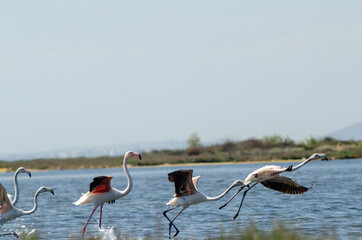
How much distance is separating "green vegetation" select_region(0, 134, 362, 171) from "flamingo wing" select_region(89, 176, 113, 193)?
50.6m

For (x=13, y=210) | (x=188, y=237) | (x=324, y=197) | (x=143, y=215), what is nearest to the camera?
(x=13, y=210)

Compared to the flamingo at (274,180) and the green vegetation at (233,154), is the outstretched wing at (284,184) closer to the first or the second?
the flamingo at (274,180)

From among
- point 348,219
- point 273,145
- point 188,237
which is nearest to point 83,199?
point 188,237

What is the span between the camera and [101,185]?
14797 mm

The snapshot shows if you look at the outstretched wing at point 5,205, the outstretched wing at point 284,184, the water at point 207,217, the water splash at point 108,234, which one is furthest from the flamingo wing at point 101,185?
the outstretched wing at point 284,184

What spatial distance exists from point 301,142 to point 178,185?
6554cm

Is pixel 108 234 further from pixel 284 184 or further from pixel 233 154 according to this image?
pixel 233 154

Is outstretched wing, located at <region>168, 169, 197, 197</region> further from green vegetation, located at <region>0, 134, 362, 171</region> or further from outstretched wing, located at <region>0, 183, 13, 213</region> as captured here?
green vegetation, located at <region>0, 134, 362, 171</region>

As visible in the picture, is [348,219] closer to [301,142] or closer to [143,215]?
[143,215]

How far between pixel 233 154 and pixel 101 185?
60.1 m

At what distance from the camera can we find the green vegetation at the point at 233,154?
67.2 meters

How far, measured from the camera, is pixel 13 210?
14.4 m

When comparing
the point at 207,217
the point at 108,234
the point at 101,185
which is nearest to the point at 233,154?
the point at 207,217

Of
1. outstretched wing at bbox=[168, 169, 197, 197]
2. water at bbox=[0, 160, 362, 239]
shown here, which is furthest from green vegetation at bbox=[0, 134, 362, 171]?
outstretched wing at bbox=[168, 169, 197, 197]
